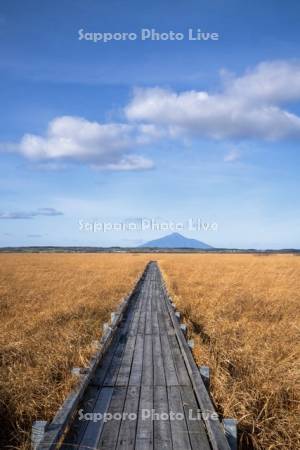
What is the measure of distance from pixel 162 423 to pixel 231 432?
0.77 meters

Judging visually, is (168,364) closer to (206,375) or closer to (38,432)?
(206,375)

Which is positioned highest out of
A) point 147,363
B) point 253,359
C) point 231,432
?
point 231,432

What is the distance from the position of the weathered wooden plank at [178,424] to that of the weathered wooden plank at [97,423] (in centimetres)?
75

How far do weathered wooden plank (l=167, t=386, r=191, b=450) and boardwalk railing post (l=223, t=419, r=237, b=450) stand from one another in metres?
0.39

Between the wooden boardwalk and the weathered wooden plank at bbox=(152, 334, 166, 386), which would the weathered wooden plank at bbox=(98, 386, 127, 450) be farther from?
the weathered wooden plank at bbox=(152, 334, 166, 386)

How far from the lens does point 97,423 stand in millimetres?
4039

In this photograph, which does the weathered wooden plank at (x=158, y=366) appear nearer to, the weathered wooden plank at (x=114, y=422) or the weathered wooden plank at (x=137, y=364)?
the weathered wooden plank at (x=137, y=364)

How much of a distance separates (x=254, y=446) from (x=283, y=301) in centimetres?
1091

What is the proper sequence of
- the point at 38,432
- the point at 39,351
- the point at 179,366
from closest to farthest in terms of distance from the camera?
the point at 38,432 < the point at 179,366 < the point at 39,351

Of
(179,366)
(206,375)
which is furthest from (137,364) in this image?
(206,375)

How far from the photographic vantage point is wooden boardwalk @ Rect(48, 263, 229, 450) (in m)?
3.68

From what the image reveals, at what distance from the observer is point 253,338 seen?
8703 millimetres

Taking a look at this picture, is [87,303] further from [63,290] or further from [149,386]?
[149,386]

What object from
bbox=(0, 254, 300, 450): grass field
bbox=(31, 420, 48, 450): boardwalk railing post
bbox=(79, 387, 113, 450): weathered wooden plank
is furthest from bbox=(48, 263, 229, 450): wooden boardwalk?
bbox=(0, 254, 300, 450): grass field
